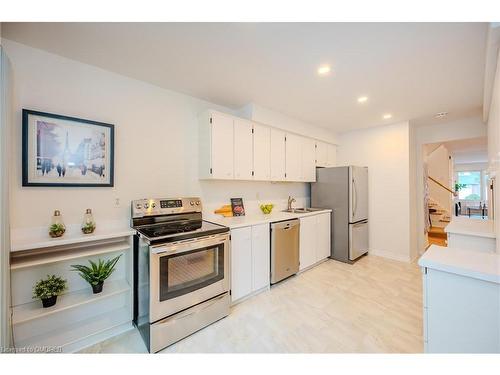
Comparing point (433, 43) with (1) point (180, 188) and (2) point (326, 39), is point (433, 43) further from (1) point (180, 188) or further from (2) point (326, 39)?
(1) point (180, 188)

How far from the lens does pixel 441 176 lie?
6828 mm

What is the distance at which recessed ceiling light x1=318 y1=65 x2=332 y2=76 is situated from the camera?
197 centimetres

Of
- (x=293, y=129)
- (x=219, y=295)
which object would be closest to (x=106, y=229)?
(x=219, y=295)

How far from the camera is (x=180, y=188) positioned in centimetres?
255

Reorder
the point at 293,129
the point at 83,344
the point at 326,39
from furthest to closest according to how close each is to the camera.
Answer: the point at 293,129
the point at 83,344
the point at 326,39

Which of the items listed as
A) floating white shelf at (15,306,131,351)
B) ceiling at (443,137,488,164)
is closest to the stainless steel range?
floating white shelf at (15,306,131,351)

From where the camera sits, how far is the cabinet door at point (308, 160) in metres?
3.69

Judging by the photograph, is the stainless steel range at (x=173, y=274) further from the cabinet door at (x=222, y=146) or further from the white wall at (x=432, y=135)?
the white wall at (x=432, y=135)

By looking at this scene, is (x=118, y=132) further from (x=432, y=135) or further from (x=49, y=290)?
(x=432, y=135)

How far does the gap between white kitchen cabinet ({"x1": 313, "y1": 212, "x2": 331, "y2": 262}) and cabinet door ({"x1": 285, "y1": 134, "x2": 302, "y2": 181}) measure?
788mm

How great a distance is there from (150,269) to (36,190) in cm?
117

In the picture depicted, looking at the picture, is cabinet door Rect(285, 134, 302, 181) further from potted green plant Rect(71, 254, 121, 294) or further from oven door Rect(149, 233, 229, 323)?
potted green plant Rect(71, 254, 121, 294)

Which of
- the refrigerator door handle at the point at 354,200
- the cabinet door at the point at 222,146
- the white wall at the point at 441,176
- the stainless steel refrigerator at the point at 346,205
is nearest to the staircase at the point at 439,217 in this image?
the white wall at the point at 441,176
